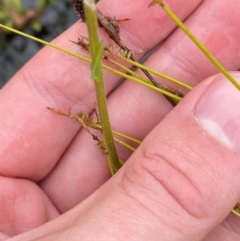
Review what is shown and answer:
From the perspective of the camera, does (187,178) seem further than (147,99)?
No

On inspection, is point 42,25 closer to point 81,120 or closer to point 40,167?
point 40,167

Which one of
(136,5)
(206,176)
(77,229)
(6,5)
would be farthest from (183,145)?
(6,5)

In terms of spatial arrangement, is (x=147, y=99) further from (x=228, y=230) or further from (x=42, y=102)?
(x=228, y=230)

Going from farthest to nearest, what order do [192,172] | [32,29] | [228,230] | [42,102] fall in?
1. [32,29]
2. [42,102]
3. [228,230]
4. [192,172]

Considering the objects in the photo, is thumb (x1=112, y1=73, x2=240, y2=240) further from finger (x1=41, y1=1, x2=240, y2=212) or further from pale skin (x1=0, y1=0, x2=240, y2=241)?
finger (x1=41, y1=1, x2=240, y2=212)

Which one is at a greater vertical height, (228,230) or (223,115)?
(223,115)

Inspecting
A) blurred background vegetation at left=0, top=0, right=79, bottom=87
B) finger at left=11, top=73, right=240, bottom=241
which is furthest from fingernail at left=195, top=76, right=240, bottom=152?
blurred background vegetation at left=0, top=0, right=79, bottom=87

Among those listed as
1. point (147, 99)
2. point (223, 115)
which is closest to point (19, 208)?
point (147, 99)

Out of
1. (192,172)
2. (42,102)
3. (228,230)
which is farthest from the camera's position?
(42,102)

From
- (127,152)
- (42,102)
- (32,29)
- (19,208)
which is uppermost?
(32,29)
